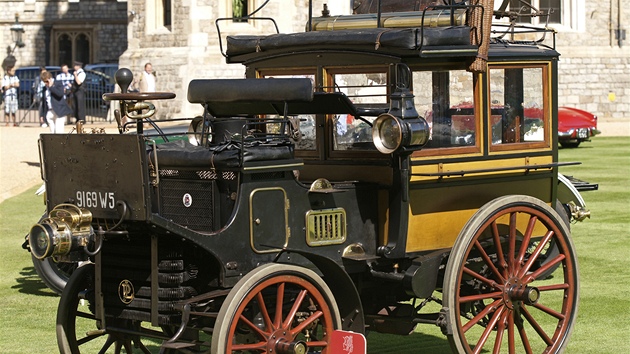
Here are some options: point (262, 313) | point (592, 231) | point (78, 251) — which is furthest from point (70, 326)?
point (592, 231)

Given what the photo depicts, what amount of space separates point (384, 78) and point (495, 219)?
40.2 inches

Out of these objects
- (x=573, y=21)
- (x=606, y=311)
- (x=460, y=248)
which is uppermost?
(x=573, y=21)

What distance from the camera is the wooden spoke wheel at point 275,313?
19.8 feet

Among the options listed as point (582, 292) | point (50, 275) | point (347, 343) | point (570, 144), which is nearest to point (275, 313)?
point (347, 343)

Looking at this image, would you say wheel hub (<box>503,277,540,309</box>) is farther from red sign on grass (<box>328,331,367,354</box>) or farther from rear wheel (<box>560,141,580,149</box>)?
rear wheel (<box>560,141,580,149</box>)

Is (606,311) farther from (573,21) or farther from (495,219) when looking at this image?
(573,21)

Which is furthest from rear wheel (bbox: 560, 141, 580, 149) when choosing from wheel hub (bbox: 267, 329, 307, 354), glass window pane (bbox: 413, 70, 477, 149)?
wheel hub (bbox: 267, 329, 307, 354)

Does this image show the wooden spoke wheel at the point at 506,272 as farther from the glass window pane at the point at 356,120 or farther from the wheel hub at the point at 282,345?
the wheel hub at the point at 282,345

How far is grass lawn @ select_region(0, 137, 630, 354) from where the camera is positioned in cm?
862

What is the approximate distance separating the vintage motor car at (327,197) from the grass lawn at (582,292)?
1.12 m

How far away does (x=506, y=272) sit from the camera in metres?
7.31

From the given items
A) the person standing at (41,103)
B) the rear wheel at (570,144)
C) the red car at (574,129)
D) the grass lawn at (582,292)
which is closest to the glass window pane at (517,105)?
the grass lawn at (582,292)

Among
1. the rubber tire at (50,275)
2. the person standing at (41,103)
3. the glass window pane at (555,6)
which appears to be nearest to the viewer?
the rubber tire at (50,275)

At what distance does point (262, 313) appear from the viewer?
6.28m
